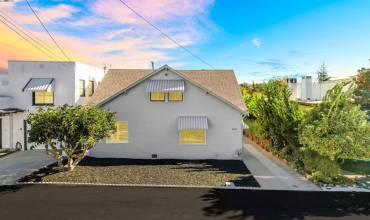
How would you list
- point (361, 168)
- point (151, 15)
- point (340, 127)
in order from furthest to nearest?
point (151, 15)
point (361, 168)
point (340, 127)

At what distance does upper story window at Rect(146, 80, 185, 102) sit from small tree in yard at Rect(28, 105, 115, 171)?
554cm

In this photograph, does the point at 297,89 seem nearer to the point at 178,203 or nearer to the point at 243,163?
the point at 243,163

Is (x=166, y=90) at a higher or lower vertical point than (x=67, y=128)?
higher

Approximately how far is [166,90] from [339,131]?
1390 centimetres

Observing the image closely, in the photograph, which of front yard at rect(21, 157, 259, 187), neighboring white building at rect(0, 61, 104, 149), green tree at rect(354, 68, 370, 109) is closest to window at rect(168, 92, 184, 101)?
front yard at rect(21, 157, 259, 187)

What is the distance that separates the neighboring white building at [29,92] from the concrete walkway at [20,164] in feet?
8.57

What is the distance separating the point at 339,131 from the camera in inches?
736

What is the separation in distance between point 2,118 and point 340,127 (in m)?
30.5

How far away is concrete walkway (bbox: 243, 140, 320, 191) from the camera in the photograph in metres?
18.7

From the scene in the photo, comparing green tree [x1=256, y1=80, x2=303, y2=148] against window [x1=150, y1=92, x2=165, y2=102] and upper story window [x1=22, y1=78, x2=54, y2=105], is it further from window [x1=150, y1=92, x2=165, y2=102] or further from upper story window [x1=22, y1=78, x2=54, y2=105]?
upper story window [x1=22, y1=78, x2=54, y2=105]

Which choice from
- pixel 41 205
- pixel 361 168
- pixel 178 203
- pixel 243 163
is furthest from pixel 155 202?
pixel 361 168

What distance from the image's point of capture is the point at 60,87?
29.3 meters

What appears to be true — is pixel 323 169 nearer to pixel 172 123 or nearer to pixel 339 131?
pixel 339 131

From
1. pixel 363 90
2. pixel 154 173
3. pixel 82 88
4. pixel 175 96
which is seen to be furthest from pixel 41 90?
pixel 363 90
